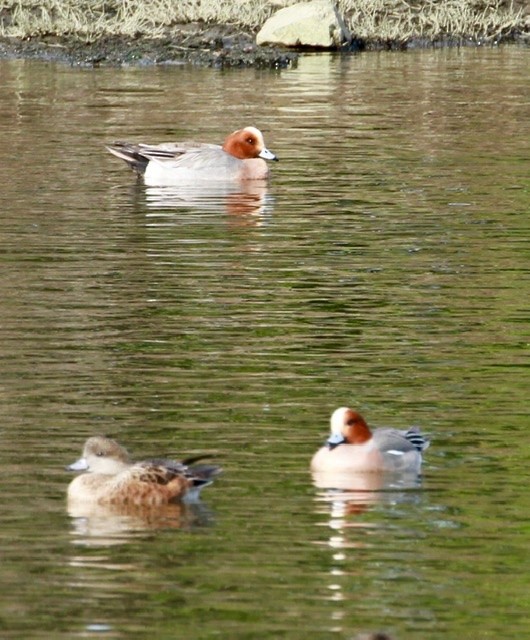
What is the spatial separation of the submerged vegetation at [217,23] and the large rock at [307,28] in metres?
0.43

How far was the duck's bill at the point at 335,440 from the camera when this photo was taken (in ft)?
30.9

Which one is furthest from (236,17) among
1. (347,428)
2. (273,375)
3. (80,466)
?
(80,466)

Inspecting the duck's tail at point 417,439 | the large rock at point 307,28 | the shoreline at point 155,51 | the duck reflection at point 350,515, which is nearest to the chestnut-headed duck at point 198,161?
the duck's tail at point 417,439

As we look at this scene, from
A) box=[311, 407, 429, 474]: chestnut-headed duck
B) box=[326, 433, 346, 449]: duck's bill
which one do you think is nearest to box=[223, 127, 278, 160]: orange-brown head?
box=[311, 407, 429, 474]: chestnut-headed duck

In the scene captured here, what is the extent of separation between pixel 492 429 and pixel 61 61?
25488mm

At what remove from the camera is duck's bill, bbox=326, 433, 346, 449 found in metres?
9.41

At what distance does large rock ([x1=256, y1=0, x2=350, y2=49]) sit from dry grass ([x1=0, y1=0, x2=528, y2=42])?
29.0 inches

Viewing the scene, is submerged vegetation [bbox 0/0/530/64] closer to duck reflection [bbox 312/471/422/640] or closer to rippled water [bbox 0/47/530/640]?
rippled water [bbox 0/47/530/640]

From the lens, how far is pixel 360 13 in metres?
38.7

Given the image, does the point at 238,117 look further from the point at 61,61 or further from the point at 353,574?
the point at 353,574

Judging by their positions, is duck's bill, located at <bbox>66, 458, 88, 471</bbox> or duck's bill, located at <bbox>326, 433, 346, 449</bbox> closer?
duck's bill, located at <bbox>66, 458, 88, 471</bbox>

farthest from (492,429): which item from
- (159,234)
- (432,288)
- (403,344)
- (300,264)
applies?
(159,234)

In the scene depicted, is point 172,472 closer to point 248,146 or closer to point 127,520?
point 127,520

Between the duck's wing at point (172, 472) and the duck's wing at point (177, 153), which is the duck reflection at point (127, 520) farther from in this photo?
the duck's wing at point (177, 153)
